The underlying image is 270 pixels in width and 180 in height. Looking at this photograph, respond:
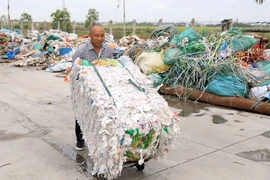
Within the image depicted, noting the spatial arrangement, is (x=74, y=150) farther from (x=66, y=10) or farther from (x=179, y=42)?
(x=66, y=10)

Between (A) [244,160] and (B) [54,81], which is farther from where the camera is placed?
(B) [54,81]

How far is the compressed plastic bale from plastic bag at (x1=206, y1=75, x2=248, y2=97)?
148 cm

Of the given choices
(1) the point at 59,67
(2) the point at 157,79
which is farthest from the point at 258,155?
(1) the point at 59,67

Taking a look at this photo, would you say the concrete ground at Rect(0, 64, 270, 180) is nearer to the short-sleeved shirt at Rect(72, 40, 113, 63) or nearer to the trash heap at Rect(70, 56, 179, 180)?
the trash heap at Rect(70, 56, 179, 180)

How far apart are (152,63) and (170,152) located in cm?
408

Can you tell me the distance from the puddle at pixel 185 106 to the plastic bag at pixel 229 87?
38 centimetres

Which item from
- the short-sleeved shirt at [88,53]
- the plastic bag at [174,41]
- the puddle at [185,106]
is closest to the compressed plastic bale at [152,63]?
the plastic bag at [174,41]

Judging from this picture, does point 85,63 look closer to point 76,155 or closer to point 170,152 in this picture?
point 76,155

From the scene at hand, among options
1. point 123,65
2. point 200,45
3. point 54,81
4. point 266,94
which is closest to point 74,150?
point 123,65

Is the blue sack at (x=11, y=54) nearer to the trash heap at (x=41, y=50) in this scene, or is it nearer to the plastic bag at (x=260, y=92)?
the trash heap at (x=41, y=50)

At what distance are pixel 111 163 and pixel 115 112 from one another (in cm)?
45

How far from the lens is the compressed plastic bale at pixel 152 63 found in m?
7.89

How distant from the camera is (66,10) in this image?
3300 cm

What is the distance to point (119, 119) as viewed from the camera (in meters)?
2.81
